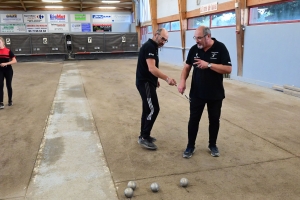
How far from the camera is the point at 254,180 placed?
309 cm

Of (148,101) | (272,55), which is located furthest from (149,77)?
(272,55)

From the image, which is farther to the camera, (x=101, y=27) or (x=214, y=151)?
(x=101, y=27)

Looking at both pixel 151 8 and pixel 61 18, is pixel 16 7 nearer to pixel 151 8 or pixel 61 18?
pixel 61 18

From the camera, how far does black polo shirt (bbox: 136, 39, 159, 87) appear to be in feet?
11.8

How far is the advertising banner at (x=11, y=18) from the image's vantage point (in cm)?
2221

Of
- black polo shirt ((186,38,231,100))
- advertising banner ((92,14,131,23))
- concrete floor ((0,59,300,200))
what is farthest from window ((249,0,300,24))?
advertising banner ((92,14,131,23))

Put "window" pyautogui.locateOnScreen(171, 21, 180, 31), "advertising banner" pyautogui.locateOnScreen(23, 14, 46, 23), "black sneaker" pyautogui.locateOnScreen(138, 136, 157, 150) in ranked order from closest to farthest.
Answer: "black sneaker" pyautogui.locateOnScreen(138, 136, 157, 150) → "window" pyautogui.locateOnScreen(171, 21, 180, 31) → "advertising banner" pyautogui.locateOnScreen(23, 14, 46, 23)

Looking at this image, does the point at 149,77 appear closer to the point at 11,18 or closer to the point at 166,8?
the point at 166,8

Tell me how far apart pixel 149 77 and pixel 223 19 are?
8849mm

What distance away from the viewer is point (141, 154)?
3.80m

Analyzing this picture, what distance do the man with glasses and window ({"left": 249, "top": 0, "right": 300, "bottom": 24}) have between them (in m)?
5.77

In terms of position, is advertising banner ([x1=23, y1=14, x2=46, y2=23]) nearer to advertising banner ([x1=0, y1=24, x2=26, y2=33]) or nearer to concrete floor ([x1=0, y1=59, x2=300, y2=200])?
advertising banner ([x1=0, y1=24, x2=26, y2=33])

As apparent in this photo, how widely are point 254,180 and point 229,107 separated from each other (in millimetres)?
3466

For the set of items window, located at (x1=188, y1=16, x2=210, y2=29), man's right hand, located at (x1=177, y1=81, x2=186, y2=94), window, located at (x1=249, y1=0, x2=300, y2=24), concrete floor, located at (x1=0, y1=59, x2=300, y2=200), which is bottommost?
concrete floor, located at (x1=0, y1=59, x2=300, y2=200)
